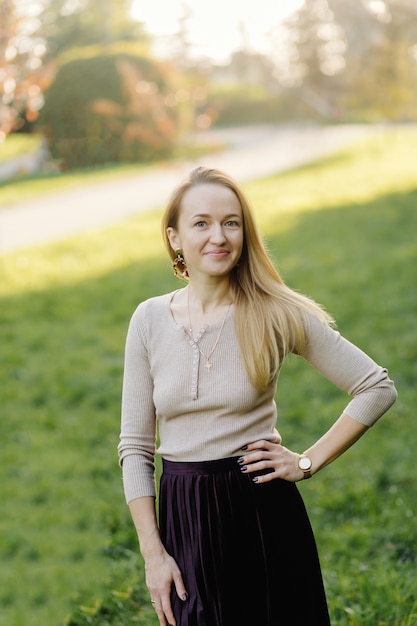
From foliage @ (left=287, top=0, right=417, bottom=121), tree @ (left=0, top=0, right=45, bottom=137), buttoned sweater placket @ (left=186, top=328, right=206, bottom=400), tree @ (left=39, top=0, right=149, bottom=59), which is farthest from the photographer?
tree @ (left=39, top=0, right=149, bottom=59)

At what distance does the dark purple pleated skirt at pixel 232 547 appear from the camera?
213 cm

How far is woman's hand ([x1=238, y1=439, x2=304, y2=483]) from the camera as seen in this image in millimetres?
2119

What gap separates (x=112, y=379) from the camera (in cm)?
611

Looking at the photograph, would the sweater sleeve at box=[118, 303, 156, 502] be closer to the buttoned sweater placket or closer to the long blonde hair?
the buttoned sweater placket

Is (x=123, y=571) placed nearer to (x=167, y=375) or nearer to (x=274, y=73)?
(x=167, y=375)

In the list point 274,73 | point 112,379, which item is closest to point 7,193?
A: point 274,73

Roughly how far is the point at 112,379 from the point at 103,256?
2931mm

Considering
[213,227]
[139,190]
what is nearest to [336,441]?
[213,227]

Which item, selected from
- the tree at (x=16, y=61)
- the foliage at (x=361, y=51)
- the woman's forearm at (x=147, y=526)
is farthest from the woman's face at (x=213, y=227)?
the tree at (x=16, y=61)

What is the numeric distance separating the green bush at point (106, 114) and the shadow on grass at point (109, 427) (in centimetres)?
650

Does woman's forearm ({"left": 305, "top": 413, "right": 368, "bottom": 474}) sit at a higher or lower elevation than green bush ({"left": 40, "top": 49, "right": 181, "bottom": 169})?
lower

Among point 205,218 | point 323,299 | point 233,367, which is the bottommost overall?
point 233,367

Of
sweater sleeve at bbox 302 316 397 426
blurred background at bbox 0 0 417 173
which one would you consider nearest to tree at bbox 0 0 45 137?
blurred background at bbox 0 0 417 173

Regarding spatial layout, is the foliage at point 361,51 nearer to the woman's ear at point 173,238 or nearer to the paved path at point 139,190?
the paved path at point 139,190
